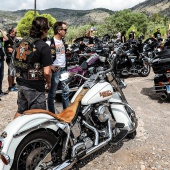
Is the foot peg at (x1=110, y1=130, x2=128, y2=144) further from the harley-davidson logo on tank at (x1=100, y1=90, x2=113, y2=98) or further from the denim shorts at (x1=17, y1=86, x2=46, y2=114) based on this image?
the denim shorts at (x1=17, y1=86, x2=46, y2=114)

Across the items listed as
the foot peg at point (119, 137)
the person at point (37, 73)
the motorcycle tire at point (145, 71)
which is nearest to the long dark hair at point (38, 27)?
the person at point (37, 73)

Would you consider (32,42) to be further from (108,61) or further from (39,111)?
(108,61)

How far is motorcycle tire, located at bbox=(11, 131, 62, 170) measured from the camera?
253 cm

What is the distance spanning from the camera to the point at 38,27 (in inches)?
121

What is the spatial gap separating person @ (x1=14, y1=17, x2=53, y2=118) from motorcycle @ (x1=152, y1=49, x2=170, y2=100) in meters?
3.26

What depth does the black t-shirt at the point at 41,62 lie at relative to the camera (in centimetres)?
299

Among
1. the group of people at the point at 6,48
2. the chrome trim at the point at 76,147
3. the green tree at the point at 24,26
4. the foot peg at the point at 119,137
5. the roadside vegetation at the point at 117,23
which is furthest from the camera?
the roadside vegetation at the point at 117,23

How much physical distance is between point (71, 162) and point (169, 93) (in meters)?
3.60

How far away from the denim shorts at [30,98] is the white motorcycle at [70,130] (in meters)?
0.38

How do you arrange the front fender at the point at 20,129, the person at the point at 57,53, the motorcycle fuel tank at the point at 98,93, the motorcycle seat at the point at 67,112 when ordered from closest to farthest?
the front fender at the point at 20,129, the motorcycle seat at the point at 67,112, the motorcycle fuel tank at the point at 98,93, the person at the point at 57,53

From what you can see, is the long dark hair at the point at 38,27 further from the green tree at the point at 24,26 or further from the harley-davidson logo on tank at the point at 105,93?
the green tree at the point at 24,26

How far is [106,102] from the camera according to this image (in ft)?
11.4

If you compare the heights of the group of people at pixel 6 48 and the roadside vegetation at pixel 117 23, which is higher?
the roadside vegetation at pixel 117 23

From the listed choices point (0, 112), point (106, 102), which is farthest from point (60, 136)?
point (0, 112)
